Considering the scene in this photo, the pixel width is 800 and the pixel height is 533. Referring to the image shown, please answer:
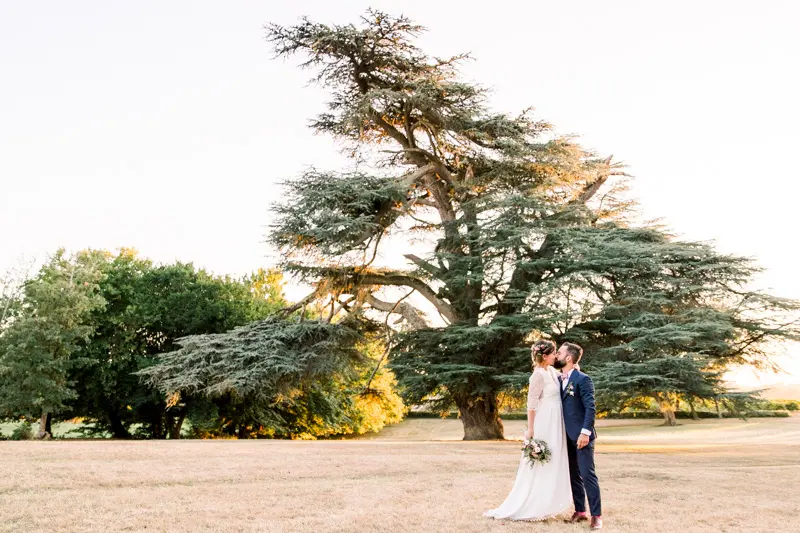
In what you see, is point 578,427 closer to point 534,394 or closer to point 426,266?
point 534,394

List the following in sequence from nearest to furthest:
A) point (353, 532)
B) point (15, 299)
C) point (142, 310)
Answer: point (353, 532)
point (15, 299)
point (142, 310)

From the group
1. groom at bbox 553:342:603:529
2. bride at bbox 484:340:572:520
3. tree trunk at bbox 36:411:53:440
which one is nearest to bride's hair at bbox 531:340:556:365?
bride at bbox 484:340:572:520

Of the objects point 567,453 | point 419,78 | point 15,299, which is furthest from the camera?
point 15,299

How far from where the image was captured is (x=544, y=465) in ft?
23.2

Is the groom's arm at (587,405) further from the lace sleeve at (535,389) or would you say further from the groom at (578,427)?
the lace sleeve at (535,389)

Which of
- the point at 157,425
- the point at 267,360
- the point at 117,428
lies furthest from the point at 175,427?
the point at 267,360

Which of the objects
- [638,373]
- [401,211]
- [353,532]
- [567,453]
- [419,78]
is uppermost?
[419,78]

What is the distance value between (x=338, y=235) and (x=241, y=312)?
1079 cm

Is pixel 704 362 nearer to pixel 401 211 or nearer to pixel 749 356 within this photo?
pixel 749 356

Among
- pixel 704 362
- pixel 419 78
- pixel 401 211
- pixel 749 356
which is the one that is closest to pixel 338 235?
pixel 401 211

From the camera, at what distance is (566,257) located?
64.4ft

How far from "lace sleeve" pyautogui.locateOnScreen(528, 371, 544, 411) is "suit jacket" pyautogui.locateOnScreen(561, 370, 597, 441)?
254 mm

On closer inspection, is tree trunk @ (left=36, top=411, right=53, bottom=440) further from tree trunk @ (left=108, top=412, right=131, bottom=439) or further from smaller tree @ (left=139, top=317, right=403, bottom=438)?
smaller tree @ (left=139, top=317, right=403, bottom=438)

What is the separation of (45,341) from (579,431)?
2282 cm
